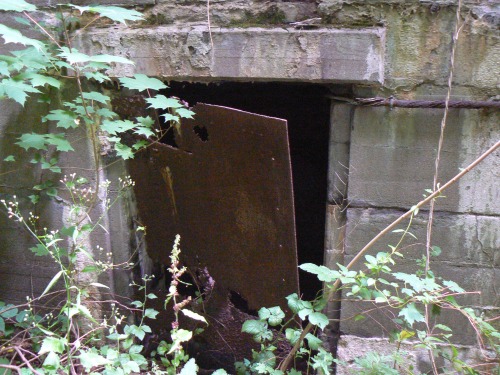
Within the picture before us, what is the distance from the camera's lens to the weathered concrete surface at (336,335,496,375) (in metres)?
2.35

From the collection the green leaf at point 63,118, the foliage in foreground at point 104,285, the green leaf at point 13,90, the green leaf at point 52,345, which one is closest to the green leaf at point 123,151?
the foliage in foreground at point 104,285

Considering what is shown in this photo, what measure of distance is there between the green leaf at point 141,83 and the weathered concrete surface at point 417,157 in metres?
1.03

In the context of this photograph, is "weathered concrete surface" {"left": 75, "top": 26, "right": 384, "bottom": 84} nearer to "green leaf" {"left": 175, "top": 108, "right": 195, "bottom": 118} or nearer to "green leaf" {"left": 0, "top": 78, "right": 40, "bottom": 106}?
"green leaf" {"left": 175, "top": 108, "right": 195, "bottom": 118}

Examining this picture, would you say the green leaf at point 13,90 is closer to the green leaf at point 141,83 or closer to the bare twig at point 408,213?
the green leaf at point 141,83

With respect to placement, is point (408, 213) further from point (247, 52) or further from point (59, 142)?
point (59, 142)

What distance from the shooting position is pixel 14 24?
244cm

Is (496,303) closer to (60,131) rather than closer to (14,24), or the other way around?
(60,131)

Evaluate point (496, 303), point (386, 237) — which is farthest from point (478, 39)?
point (496, 303)

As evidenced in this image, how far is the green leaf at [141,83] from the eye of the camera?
2168 millimetres

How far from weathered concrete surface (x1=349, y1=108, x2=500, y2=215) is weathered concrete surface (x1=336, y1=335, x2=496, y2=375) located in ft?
2.50

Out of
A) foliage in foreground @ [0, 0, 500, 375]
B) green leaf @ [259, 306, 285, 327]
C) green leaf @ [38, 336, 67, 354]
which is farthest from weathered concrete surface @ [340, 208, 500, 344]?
green leaf @ [38, 336, 67, 354]

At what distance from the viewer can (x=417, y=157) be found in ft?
7.35

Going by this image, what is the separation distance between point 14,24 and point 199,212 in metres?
1.47

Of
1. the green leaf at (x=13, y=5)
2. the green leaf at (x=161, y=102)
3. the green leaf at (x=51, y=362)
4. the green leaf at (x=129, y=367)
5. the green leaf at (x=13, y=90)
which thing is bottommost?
the green leaf at (x=129, y=367)
